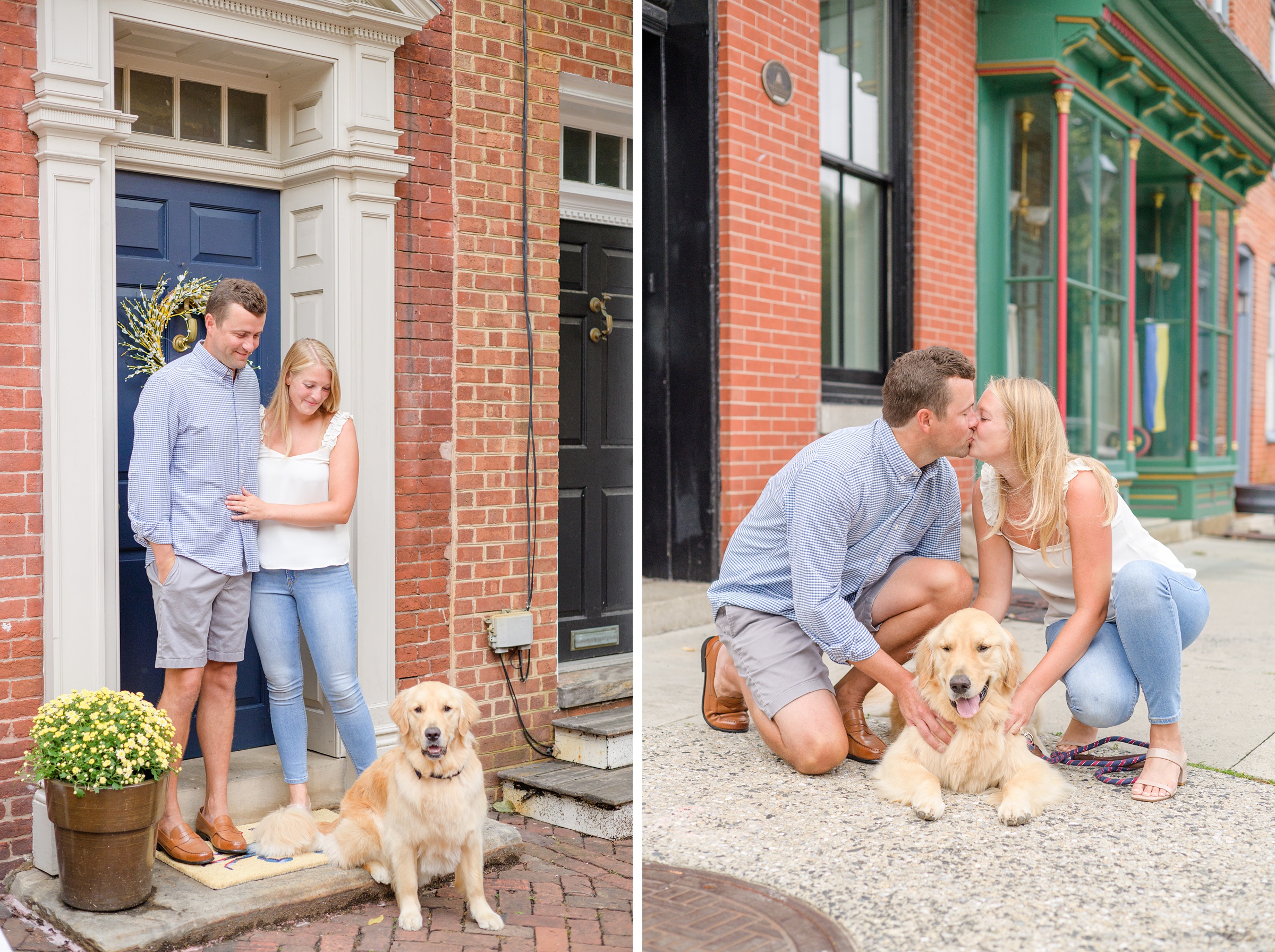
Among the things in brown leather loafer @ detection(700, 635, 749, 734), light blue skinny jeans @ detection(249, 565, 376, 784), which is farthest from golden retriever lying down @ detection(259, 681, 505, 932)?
brown leather loafer @ detection(700, 635, 749, 734)

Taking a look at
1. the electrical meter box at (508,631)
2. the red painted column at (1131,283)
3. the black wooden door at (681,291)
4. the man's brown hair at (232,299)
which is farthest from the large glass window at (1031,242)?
the man's brown hair at (232,299)

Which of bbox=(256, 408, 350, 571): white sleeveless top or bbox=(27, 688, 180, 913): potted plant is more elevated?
bbox=(256, 408, 350, 571): white sleeveless top

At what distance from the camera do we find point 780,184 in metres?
6.14

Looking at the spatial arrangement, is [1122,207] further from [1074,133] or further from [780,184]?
[780,184]

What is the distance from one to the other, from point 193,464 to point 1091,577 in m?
2.96

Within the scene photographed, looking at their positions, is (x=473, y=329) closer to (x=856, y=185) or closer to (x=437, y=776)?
(x=437, y=776)

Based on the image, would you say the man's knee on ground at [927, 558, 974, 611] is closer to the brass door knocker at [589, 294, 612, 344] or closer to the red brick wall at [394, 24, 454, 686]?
the brass door knocker at [589, 294, 612, 344]

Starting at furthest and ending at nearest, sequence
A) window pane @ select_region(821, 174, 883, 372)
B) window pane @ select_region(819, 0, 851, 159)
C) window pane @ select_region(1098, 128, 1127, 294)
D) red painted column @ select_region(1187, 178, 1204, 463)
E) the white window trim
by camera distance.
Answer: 1. red painted column @ select_region(1187, 178, 1204, 463)
2. window pane @ select_region(1098, 128, 1127, 294)
3. window pane @ select_region(821, 174, 883, 372)
4. window pane @ select_region(819, 0, 851, 159)
5. the white window trim

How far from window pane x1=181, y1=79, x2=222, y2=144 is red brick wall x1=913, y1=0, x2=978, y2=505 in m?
4.50

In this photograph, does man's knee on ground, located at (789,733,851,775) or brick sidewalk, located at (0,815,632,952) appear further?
man's knee on ground, located at (789,733,851,775)

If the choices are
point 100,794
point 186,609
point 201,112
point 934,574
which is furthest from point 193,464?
point 934,574

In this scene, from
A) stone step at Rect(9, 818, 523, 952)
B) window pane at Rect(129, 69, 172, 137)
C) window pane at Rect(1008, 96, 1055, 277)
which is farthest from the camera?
window pane at Rect(1008, 96, 1055, 277)

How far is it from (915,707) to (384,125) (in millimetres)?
2859

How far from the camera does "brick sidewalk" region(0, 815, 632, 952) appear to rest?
3.42 meters
